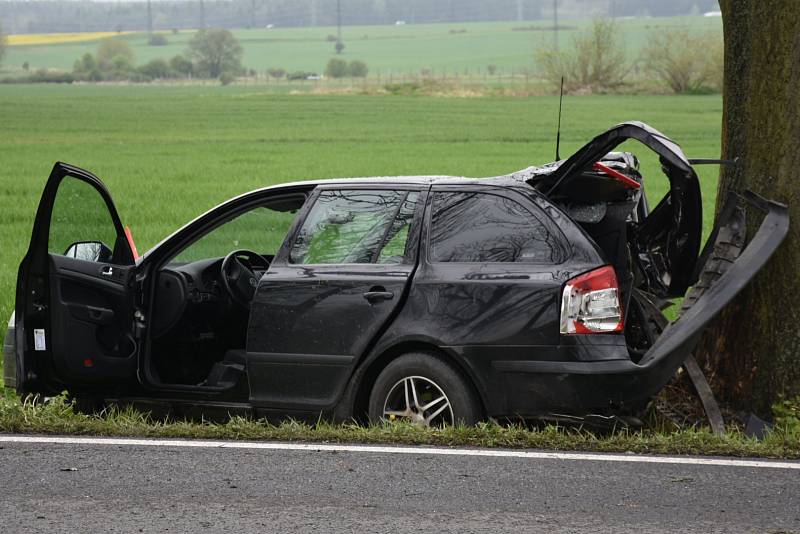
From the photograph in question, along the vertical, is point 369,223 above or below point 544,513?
above

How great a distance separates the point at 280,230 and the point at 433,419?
2042 mm

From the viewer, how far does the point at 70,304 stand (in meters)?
6.80

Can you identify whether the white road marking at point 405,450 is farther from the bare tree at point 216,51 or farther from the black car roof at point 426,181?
the bare tree at point 216,51

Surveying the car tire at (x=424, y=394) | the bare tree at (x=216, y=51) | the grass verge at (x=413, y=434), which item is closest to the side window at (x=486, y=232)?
the car tire at (x=424, y=394)

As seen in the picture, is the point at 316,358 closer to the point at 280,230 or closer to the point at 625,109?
the point at 280,230

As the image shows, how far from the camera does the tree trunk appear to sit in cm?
685

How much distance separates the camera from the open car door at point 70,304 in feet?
22.0

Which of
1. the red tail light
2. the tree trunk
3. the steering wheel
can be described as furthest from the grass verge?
the steering wheel

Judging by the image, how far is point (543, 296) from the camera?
599 centimetres

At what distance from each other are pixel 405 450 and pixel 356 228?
132cm

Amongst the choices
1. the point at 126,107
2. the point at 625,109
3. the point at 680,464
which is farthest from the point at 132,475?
the point at 126,107

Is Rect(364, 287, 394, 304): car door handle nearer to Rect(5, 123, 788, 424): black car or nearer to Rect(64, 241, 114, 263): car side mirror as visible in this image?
Rect(5, 123, 788, 424): black car

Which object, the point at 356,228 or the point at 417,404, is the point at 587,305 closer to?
the point at 417,404

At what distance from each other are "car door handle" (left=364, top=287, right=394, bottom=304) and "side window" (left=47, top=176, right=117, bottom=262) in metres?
1.80
